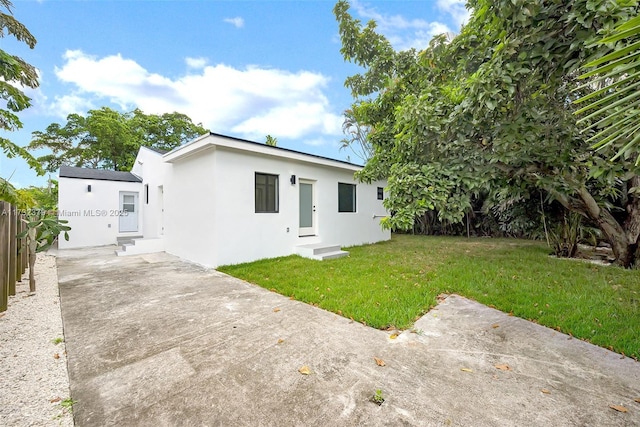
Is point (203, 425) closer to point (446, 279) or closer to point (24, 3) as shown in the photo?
point (446, 279)

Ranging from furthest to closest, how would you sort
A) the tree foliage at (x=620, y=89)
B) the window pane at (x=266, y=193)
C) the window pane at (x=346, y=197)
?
the window pane at (x=346, y=197) → the window pane at (x=266, y=193) → the tree foliage at (x=620, y=89)

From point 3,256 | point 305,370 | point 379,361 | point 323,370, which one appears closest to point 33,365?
point 3,256

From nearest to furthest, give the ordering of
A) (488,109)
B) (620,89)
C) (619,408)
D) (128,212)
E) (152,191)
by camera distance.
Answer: (620,89)
(619,408)
(488,109)
(152,191)
(128,212)

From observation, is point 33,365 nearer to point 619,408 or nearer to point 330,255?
point 619,408

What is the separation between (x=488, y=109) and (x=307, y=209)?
20.4ft

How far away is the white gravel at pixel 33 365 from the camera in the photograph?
1.95 metres

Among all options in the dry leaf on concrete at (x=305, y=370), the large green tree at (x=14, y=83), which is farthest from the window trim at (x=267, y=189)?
the large green tree at (x=14, y=83)

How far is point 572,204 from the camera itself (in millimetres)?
6883

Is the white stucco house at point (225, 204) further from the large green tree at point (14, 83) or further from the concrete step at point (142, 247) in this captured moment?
the large green tree at point (14, 83)

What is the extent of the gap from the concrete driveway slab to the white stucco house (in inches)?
125

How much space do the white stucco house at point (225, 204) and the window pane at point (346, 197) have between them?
0.04 m

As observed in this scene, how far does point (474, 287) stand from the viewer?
483cm

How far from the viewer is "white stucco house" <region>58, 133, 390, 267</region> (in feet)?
22.2

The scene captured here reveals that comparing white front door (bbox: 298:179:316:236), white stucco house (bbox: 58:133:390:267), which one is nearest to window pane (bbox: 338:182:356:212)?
Result: white stucco house (bbox: 58:133:390:267)
